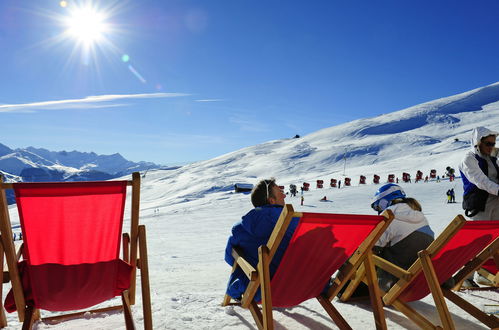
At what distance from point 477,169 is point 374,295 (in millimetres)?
2190

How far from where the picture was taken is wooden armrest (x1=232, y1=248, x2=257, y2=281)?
234 cm

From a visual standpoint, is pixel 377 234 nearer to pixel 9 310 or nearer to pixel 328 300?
pixel 328 300

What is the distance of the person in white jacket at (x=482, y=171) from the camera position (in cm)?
385

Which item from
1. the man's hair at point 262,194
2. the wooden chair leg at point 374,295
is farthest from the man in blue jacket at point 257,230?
the wooden chair leg at point 374,295

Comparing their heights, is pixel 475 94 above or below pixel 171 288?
above

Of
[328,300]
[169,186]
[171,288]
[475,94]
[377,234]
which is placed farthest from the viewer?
[475,94]

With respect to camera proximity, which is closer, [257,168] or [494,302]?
[494,302]

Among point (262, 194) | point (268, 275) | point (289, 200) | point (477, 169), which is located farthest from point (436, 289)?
point (289, 200)

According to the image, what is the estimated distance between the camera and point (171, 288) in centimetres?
474

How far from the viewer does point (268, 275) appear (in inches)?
85.7

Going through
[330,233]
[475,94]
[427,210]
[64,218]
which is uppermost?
[475,94]

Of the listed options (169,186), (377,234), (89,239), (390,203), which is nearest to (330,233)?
(377,234)

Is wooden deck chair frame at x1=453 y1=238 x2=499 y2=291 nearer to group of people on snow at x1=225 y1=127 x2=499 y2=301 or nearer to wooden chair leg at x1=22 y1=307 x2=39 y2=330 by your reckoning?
group of people on snow at x1=225 y1=127 x2=499 y2=301

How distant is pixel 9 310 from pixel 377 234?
7.34 feet
